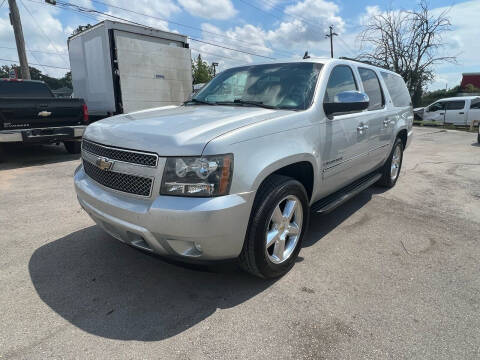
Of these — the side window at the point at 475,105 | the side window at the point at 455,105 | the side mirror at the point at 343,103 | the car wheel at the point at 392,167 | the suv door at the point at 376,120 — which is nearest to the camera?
the side mirror at the point at 343,103

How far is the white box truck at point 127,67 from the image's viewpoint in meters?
8.88

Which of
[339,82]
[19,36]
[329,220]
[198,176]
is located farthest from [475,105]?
[19,36]

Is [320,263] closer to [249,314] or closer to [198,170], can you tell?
[249,314]

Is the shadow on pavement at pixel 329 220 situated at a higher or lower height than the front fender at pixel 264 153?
lower

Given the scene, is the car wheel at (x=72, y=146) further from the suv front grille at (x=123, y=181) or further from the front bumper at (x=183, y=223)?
the front bumper at (x=183, y=223)

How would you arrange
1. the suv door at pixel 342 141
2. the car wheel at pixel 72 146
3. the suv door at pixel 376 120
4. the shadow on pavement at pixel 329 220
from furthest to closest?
the car wheel at pixel 72 146 < the suv door at pixel 376 120 < the shadow on pavement at pixel 329 220 < the suv door at pixel 342 141

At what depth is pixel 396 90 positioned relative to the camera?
5.47 m

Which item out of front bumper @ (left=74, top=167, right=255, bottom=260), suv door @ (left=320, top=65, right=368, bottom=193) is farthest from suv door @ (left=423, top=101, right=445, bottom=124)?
front bumper @ (left=74, top=167, right=255, bottom=260)

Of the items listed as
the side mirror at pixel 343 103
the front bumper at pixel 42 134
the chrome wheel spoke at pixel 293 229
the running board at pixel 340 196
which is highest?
the side mirror at pixel 343 103

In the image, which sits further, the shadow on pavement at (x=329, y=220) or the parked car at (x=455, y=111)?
the parked car at (x=455, y=111)

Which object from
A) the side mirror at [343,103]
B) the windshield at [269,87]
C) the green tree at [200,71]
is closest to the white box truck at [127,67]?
the windshield at [269,87]

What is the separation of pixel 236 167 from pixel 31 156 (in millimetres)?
8229

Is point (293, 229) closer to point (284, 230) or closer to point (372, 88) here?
point (284, 230)

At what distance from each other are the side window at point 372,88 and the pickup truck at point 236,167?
544 millimetres
